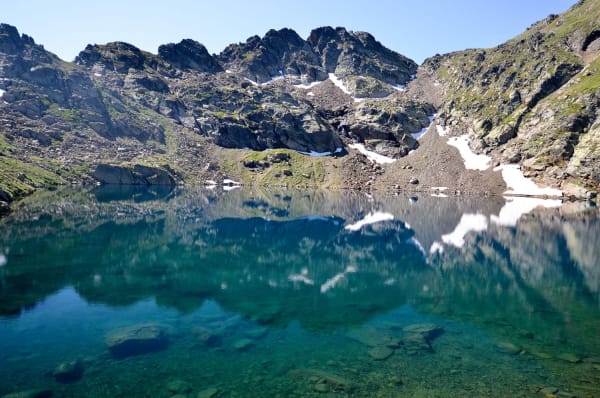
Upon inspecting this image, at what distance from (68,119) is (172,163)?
173 feet

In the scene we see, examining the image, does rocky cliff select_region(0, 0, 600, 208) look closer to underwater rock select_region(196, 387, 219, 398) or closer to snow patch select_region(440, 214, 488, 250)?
snow patch select_region(440, 214, 488, 250)

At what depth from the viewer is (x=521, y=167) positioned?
440 feet

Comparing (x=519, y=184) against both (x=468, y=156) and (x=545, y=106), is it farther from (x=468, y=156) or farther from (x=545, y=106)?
(x=545, y=106)

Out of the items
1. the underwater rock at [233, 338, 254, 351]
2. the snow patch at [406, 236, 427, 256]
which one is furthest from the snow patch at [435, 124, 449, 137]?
the underwater rock at [233, 338, 254, 351]

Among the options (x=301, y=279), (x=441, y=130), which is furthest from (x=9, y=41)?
(x=301, y=279)

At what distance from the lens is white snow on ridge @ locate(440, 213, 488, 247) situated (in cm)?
→ 5216

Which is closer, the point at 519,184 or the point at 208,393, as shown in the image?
the point at 208,393

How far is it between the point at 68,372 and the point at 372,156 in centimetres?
17866

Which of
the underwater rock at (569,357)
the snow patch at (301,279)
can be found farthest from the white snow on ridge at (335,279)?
the underwater rock at (569,357)

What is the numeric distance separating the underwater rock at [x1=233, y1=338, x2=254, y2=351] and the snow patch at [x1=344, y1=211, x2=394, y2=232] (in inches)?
1718

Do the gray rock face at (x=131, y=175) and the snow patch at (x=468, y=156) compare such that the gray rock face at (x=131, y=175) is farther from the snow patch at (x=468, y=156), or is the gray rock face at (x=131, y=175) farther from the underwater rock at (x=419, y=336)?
the underwater rock at (x=419, y=336)

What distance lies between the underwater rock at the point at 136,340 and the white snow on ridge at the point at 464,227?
41.7 m

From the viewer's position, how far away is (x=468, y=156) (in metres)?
160

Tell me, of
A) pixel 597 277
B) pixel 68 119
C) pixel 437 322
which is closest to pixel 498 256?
pixel 597 277
